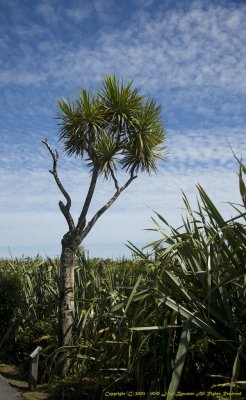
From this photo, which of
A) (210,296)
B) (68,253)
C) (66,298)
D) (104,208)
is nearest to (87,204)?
(104,208)

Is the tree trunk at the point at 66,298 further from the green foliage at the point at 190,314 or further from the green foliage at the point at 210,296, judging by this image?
the green foliage at the point at 210,296

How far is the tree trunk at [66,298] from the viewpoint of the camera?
18.4 feet

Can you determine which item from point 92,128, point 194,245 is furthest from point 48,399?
point 92,128

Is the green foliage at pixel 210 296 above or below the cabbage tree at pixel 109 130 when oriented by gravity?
below

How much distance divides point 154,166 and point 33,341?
3.89 metres

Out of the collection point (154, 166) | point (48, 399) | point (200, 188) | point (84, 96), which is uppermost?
point (84, 96)

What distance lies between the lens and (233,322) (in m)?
2.79

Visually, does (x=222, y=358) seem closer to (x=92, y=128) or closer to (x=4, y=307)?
(x=92, y=128)

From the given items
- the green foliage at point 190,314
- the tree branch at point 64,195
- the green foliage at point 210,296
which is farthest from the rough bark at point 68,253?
the green foliage at point 210,296

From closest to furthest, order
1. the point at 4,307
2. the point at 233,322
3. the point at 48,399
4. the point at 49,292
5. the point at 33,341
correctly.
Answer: the point at 233,322 → the point at 48,399 → the point at 33,341 → the point at 49,292 → the point at 4,307

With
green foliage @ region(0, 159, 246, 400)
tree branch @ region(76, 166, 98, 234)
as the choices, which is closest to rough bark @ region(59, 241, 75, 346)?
tree branch @ region(76, 166, 98, 234)

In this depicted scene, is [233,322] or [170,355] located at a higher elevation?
[233,322]

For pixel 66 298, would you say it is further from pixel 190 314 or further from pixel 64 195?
pixel 190 314

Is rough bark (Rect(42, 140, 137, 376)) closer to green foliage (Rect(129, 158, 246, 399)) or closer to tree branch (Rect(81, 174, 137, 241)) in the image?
tree branch (Rect(81, 174, 137, 241))
